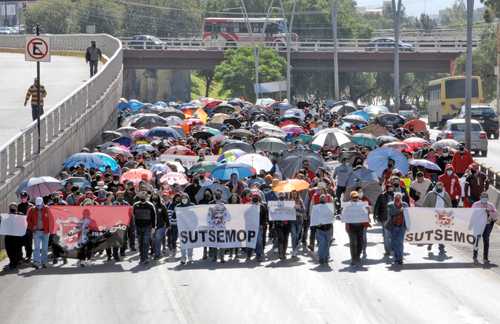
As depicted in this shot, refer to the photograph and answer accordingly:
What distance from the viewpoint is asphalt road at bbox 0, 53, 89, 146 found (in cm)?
4569

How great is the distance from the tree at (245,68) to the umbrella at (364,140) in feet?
224

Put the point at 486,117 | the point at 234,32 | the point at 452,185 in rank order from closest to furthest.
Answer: the point at 452,185, the point at 486,117, the point at 234,32

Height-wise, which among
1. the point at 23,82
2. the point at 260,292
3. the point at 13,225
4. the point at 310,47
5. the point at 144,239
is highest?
the point at 310,47

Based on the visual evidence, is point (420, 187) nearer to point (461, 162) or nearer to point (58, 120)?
point (461, 162)

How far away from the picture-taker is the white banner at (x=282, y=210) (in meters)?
24.3

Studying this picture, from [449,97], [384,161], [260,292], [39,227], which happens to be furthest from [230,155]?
[449,97]

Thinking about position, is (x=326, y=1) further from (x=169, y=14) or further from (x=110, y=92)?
(x=110, y=92)

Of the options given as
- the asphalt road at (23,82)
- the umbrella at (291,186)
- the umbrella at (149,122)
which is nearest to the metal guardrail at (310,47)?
the asphalt road at (23,82)

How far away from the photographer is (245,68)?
352 ft

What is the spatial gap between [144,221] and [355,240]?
12.3 feet

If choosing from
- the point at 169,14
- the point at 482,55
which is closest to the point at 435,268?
the point at 482,55

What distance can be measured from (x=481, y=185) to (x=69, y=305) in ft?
39.7

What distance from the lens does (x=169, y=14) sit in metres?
179

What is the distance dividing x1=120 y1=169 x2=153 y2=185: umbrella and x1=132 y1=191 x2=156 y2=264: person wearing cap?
415cm
